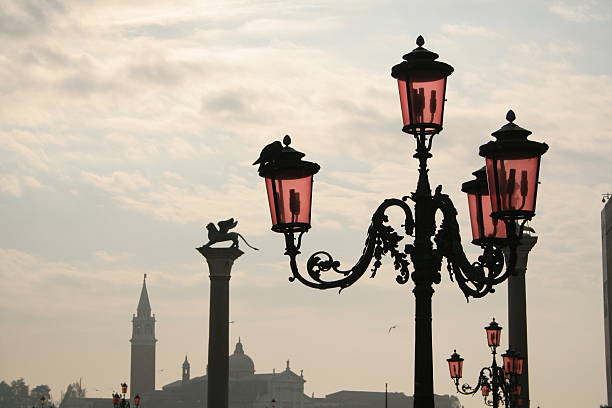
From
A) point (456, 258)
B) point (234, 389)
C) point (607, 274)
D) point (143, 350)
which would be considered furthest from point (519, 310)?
point (143, 350)

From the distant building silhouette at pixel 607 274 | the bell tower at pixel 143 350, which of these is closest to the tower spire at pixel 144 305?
the bell tower at pixel 143 350

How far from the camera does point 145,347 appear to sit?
591 feet

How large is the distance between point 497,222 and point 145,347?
173240 millimetres

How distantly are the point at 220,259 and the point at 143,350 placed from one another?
151 metres

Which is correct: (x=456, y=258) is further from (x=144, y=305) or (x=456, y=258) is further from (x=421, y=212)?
(x=144, y=305)

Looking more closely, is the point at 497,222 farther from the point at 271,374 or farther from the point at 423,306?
the point at 271,374

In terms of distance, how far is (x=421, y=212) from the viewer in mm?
9141

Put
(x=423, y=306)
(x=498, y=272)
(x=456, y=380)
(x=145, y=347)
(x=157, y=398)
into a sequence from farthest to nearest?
1. (x=145, y=347)
2. (x=157, y=398)
3. (x=456, y=380)
4. (x=498, y=272)
5. (x=423, y=306)

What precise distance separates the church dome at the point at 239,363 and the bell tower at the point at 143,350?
1378 centimetres

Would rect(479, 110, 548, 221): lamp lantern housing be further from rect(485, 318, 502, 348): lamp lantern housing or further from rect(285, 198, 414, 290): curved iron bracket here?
rect(485, 318, 502, 348): lamp lantern housing

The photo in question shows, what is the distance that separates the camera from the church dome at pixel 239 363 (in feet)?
554

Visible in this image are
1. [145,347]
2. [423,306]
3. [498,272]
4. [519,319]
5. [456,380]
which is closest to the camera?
[423,306]

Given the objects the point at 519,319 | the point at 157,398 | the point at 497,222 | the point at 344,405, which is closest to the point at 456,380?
the point at 519,319

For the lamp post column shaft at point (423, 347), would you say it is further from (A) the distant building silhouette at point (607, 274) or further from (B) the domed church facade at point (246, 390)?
(B) the domed church facade at point (246, 390)
